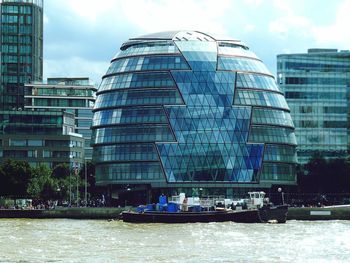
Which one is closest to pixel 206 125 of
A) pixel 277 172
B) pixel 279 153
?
pixel 279 153

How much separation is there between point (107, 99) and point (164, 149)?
14.1m

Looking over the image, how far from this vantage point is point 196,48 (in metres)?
189

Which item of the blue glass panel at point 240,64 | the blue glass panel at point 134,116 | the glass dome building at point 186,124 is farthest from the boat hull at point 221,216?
the blue glass panel at point 240,64

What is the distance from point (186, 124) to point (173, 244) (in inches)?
3714

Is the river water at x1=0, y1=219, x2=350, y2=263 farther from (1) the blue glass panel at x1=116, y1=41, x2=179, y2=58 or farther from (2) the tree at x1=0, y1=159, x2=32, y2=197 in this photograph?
(1) the blue glass panel at x1=116, y1=41, x2=179, y2=58

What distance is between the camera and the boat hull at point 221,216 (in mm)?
139750

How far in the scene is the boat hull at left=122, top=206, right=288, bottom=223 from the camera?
140 m

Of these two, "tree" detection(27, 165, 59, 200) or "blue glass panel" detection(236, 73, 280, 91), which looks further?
"blue glass panel" detection(236, 73, 280, 91)

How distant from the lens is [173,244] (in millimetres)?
89312

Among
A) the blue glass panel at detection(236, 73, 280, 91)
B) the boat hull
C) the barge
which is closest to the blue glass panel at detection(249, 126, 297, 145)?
the blue glass panel at detection(236, 73, 280, 91)

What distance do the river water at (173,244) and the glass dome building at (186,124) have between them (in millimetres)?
63952

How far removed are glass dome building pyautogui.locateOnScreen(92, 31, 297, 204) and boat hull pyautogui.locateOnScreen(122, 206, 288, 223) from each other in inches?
1668

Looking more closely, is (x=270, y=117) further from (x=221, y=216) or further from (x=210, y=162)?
(x=221, y=216)

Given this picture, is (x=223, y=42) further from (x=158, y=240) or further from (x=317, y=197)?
(x=158, y=240)
